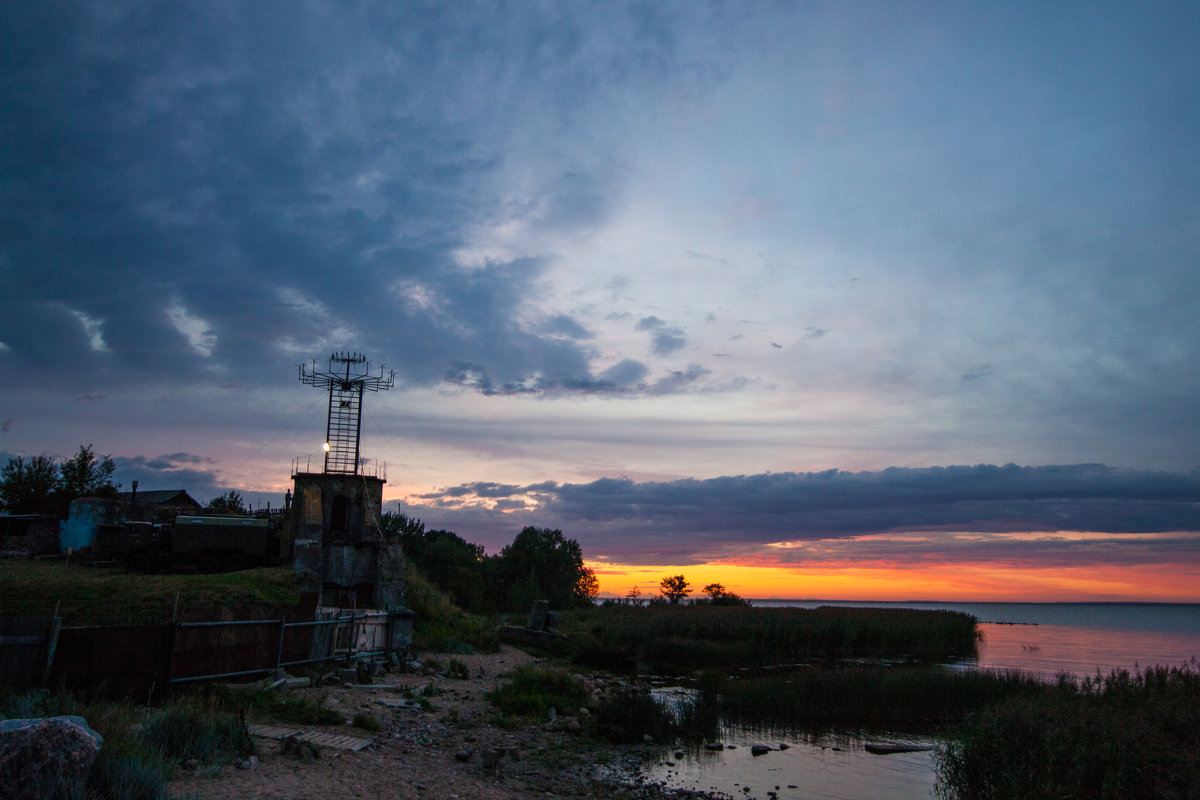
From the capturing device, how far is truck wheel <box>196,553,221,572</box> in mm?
32281

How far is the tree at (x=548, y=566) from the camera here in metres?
74.5

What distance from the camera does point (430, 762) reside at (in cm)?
1233

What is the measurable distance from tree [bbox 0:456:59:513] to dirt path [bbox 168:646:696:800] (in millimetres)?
42202

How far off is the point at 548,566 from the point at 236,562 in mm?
46871

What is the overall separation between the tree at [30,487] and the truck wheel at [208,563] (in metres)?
23.5

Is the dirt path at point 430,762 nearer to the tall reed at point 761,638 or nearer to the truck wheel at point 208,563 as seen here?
the tall reed at point 761,638

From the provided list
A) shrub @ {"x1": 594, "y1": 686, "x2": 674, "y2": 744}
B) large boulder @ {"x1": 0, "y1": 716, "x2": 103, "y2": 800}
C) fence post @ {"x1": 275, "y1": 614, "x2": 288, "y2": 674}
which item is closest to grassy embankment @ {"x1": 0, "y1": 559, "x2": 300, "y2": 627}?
fence post @ {"x1": 275, "y1": 614, "x2": 288, "y2": 674}

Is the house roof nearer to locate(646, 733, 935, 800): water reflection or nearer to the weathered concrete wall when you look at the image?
the weathered concrete wall

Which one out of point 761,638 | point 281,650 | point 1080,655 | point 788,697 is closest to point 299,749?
point 281,650

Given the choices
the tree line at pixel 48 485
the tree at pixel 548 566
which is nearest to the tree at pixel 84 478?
the tree line at pixel 48 485

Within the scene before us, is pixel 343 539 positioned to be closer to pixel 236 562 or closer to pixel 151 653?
pixel 236 562

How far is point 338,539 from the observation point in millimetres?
32438

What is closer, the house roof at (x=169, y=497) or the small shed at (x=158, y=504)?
the small shed at (x=158, y=504)

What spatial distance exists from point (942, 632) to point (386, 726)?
37204 mm
